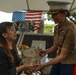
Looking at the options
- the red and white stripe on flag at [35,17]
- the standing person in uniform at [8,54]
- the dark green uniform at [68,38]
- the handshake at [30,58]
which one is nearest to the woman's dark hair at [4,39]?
the standing person in uniform at [8,54]

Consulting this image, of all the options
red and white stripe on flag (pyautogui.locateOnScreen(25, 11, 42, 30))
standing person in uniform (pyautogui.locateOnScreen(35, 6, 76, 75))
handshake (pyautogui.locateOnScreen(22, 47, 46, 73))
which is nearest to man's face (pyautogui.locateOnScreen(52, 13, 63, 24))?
standing person in uniform (pyautogui.locateOnScreen(35, 6, 76, 75))

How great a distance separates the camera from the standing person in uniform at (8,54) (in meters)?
2.25

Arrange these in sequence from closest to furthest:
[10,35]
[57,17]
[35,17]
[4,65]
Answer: [4,65]
[10,35]
[57,17]
[35,17]

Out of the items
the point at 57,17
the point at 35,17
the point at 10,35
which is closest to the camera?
the point at 10,35

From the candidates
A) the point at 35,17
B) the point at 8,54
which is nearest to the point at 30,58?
the point at 8,54

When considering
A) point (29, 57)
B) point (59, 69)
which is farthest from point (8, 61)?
point (59, 69)

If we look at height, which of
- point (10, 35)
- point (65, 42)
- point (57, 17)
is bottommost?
point (65, 42)

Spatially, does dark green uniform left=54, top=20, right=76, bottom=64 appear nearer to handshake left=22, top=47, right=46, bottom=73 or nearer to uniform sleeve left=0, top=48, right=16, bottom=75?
handshake left=22, top=47, right=46, bottom=73

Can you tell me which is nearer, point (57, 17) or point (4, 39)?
point (4, 39)

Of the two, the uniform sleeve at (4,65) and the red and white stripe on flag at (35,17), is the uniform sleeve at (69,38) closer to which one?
the uniform sleeve at (4,65)

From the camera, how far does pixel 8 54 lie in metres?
2.30

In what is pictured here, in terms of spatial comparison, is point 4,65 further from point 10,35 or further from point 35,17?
point 35,17

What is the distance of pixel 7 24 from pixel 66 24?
68 centimetres

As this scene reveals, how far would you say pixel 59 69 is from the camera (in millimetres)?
3043
